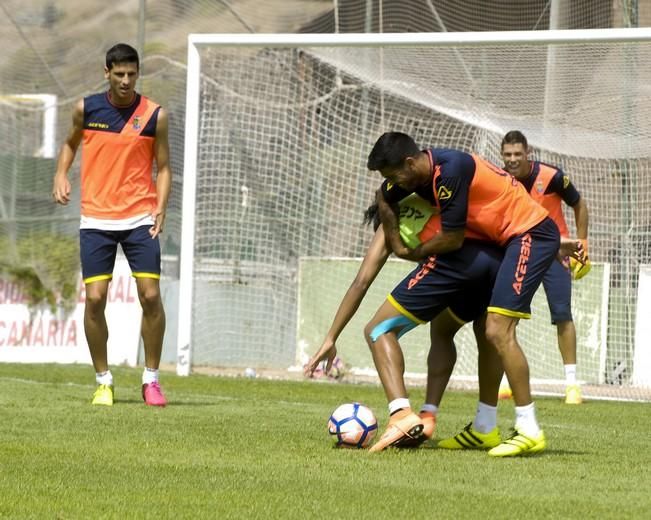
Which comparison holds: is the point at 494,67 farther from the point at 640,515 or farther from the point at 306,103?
the point at 640,515

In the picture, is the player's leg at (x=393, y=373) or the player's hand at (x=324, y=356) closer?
the player's hand at (x=324, y=356)

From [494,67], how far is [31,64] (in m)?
7.06

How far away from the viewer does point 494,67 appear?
44.5 ft

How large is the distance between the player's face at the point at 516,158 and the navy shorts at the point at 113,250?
9.98 ft

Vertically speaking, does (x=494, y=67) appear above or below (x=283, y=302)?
above

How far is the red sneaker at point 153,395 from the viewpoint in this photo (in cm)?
952

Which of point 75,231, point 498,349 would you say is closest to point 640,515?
point 498,349

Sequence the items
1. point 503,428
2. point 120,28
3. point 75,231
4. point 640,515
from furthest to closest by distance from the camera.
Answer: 1. point 120,28
2. point 75,231
3. point 503,428
4. point 640,515

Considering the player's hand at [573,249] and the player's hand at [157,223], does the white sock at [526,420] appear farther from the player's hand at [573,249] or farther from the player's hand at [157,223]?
the player's hand at [157,223]

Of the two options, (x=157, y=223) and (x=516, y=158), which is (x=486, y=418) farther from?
(x=516, y=158)

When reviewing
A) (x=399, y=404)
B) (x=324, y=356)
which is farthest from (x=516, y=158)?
(x=324, y=356)

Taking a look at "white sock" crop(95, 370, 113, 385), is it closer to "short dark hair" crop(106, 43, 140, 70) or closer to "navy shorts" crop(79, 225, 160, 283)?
"navy shorts" crop(79, 225, 160, 283)

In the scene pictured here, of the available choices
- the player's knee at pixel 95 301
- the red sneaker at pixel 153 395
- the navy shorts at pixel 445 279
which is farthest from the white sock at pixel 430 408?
the player's knee at pixel 95 301

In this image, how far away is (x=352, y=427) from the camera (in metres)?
7.17
